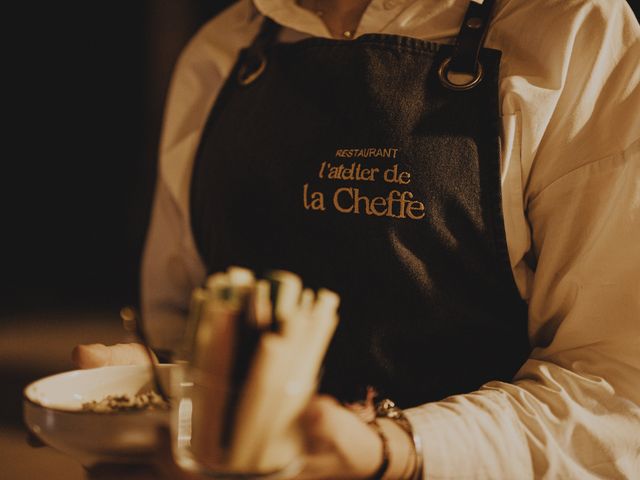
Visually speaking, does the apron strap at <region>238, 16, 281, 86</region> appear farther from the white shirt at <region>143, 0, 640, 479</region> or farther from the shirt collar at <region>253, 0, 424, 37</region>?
the white shirt at <region>143, 0, 640, 479</region>

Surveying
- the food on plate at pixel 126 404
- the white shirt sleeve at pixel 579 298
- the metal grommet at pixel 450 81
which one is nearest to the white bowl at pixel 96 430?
the food on plate at pixel 126 404

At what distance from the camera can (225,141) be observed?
0.97 meters

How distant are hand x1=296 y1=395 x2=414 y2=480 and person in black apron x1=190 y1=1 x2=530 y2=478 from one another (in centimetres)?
21

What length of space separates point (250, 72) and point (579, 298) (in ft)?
1.81

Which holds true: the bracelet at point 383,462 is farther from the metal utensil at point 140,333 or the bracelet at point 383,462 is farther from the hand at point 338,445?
the metal utensil at point 140,333

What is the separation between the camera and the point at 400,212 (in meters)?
0.79

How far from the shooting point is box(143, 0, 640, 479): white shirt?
0.68m

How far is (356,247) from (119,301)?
149cm

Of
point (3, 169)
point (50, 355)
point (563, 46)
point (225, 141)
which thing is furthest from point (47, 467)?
point (3, 169)

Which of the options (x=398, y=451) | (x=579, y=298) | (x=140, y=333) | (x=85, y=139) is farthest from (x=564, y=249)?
(x=85, y=139)

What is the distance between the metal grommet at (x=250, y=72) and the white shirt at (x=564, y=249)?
252 mm

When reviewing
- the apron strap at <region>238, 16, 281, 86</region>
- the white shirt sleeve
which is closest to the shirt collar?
the apron strap at <region>238, 16, 281, 86</region>

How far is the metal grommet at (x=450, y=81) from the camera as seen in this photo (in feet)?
2.59

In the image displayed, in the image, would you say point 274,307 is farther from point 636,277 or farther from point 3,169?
point 3,169
